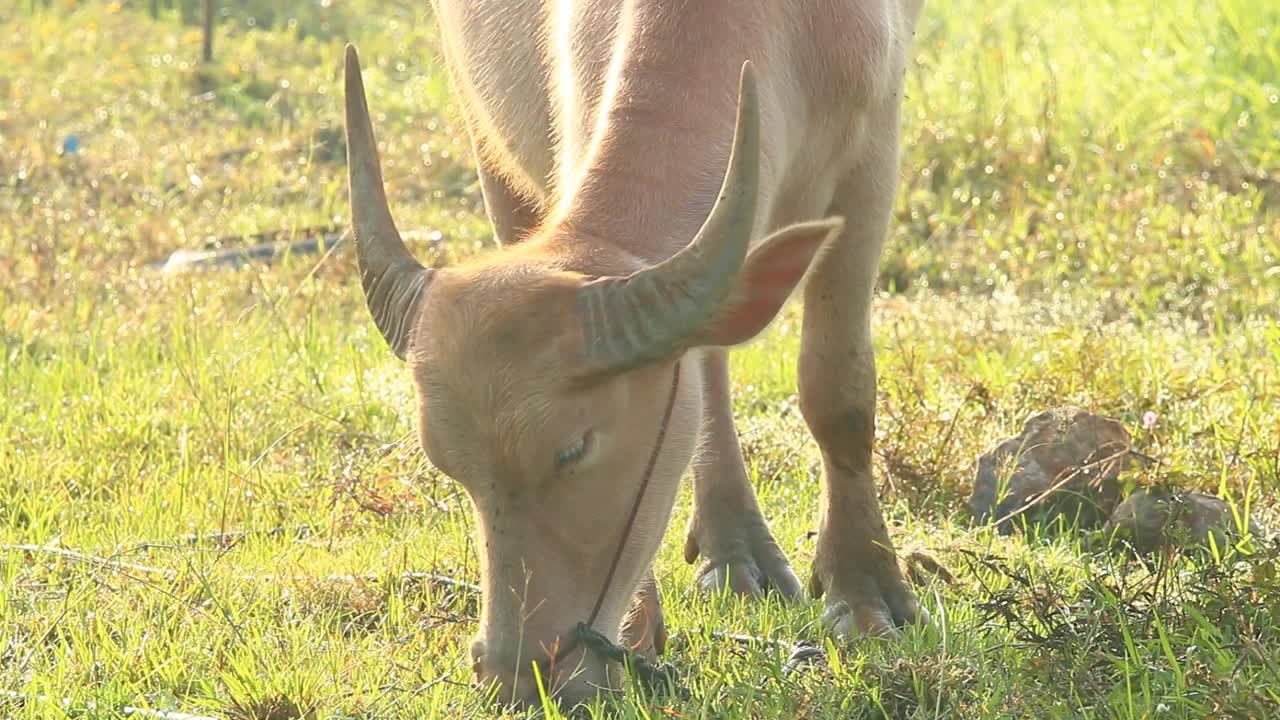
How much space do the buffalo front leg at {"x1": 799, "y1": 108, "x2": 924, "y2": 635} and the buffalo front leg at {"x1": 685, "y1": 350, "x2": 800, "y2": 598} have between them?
0.52 feet

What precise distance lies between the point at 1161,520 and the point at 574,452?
6.16 ft

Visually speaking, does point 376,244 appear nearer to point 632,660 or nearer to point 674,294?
point 674,294

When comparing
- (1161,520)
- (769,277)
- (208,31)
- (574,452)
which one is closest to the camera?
(574,452)

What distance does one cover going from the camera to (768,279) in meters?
3.27

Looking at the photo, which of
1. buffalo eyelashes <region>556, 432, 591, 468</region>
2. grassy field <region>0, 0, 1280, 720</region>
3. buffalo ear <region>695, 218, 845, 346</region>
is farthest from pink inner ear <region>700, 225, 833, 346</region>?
grassy field <region>0, 0, 1280, 720</region>

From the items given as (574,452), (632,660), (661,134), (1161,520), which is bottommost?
(1161,520)

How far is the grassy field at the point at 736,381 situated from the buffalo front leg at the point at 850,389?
0.17 meters

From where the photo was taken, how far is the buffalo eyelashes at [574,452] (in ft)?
10.3

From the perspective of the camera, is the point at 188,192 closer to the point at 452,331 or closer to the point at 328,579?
the point at 328,579

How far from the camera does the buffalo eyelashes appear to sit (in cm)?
315

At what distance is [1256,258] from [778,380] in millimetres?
2176

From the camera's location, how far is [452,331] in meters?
3.16

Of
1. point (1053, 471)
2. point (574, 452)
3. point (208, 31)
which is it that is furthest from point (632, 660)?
point (208, 31)

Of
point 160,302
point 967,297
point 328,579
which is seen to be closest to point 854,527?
point 328,579
